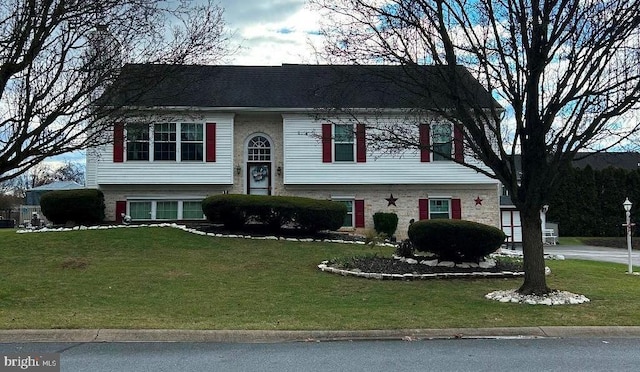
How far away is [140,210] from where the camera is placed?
79.3 feet

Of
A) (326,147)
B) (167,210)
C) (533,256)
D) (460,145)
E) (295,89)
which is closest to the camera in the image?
(533,256)

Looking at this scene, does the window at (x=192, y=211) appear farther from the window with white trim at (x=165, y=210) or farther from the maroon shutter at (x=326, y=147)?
the maroon shutter at (x=326, y=147)

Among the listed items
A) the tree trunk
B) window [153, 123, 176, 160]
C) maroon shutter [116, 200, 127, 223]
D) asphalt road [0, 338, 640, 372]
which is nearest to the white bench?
window [153, 123, 176, 160]

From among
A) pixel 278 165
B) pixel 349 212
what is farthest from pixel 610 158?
pixel 278 165

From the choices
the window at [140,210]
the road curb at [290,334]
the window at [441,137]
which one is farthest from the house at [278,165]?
the road curb at [290,334]

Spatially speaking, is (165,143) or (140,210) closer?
(165,143)

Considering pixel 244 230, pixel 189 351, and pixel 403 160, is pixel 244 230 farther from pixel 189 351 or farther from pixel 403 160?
pixel 189 351

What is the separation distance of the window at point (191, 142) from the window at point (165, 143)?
0.37 meters

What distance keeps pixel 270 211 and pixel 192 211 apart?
19.6ft

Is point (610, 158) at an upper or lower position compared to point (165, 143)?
upper

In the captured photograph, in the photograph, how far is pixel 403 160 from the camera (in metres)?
24.9

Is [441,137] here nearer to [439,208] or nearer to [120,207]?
[439,208]

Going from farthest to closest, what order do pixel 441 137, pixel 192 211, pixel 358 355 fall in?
1. pixel 192 211
2. pixel 441 137
3. pixel 358 355

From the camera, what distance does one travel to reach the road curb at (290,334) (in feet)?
24.8
